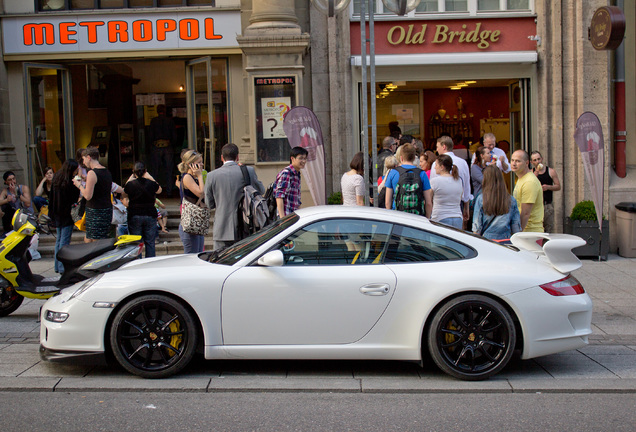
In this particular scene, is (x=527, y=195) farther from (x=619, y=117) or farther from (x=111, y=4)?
(x=111, y=4)

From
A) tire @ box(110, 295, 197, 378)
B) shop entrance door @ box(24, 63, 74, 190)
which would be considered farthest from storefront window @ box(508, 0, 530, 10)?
tire @ box(110, 295, 197, 378)

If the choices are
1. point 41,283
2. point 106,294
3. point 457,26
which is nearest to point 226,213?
point 41,283

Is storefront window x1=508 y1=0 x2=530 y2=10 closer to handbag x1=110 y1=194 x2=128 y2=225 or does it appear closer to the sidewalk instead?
handbag x1=110 y1=194 x2=128 y2=225

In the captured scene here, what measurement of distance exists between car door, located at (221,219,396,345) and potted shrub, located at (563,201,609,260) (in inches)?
281

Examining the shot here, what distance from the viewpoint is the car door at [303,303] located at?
→ 18.7 feet

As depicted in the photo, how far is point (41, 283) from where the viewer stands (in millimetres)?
7945

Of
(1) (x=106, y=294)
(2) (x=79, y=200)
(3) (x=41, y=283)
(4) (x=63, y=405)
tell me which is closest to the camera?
(4) (x=63, y=405)

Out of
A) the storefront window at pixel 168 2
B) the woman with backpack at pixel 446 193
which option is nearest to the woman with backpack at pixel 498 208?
the woman with backpack at pixel 446 193

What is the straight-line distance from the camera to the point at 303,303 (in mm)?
5691

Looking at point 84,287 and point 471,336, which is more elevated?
point 84,287

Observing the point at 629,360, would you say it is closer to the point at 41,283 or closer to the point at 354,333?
the point at 354,333

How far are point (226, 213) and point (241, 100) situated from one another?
5939 millimetres

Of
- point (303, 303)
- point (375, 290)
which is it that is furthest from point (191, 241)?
point (375, 290)

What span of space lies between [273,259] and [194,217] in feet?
11.3
